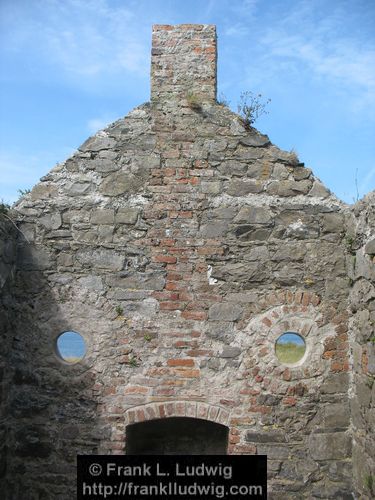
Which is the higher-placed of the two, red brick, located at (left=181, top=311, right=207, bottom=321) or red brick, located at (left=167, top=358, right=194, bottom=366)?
red brick, located at (left=181, top=311, right=207, bottom=321)

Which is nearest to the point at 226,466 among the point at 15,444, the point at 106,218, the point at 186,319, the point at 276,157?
the point at 186,319

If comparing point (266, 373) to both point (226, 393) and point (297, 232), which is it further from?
point (297, 232)

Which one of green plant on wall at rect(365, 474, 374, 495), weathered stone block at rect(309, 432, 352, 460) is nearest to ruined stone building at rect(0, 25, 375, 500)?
weathered stone block at rect(309, 432, 352, 460)

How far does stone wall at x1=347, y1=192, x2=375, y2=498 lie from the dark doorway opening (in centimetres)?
138

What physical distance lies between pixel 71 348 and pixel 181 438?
1525 millimetres

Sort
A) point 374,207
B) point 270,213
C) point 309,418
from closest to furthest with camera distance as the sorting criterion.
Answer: point 374,207, point 309,418, point 270,213

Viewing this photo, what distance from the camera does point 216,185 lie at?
4.95 m

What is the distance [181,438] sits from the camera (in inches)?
204

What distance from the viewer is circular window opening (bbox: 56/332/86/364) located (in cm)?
476

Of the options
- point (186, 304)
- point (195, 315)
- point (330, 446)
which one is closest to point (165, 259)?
point (186, 304)

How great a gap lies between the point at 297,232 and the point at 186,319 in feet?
4.56

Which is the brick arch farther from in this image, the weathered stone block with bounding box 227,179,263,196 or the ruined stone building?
the weathered stone block with bounding box 227,179,263,196

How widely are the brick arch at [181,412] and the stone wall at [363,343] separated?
3.92 feet

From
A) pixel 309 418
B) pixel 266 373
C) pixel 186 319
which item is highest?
pixel 186 319
